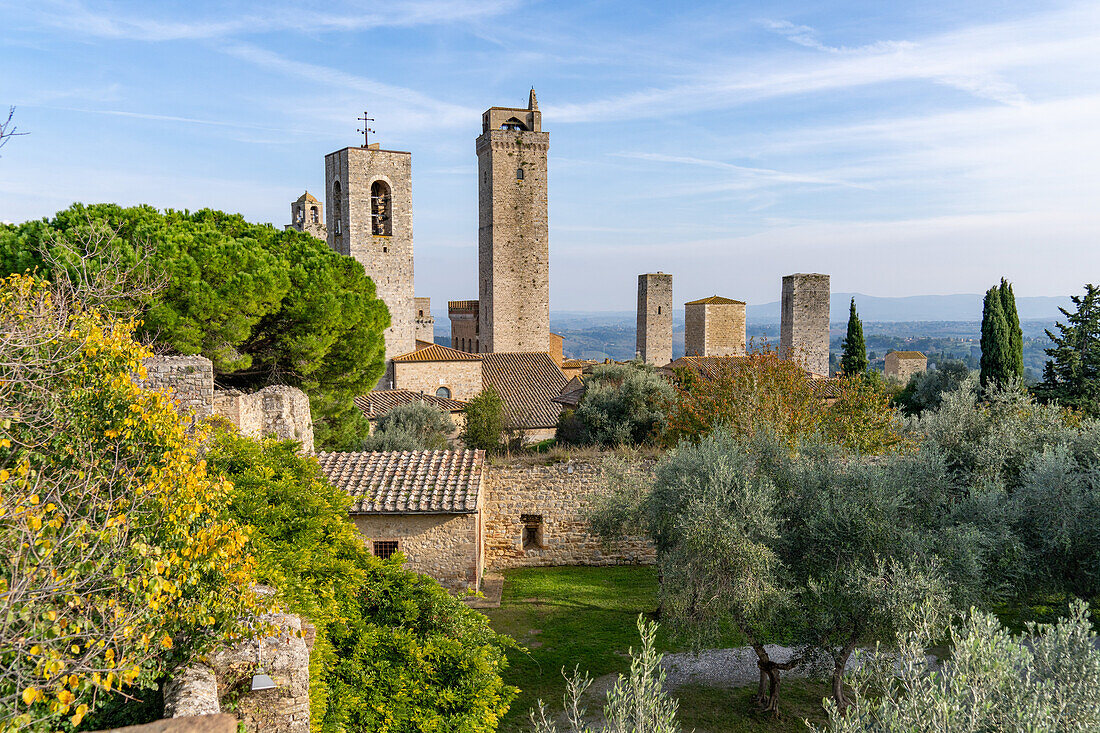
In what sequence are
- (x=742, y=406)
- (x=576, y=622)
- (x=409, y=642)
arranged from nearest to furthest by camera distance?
1. (x=409, y=642)
2. (x=576, y=622)
3. (x=742, y=406)

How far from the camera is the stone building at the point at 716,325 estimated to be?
4978 centimetres

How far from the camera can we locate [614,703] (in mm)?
5016

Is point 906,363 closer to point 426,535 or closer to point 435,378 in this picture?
point 435,378

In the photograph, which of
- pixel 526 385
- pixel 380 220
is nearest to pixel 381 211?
pixel 380 220

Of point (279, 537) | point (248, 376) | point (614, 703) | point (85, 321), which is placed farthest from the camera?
point (248, 376)

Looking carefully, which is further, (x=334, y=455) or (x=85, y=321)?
(x=334, y=455)

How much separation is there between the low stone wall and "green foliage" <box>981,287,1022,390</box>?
65.0 feet

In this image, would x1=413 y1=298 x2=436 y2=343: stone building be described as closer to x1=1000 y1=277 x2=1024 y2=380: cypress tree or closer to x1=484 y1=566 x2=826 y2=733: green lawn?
x1=1000 y1=277 x2=1024 y2=380: cypress tree

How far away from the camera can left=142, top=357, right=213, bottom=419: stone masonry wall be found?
32.1 ft

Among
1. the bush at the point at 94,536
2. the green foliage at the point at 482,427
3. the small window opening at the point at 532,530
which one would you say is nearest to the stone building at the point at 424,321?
the green foliage at the point at 482,427

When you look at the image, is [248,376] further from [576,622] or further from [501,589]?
[576,622]

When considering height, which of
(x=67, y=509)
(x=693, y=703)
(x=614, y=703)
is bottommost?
(x=693, y=703)

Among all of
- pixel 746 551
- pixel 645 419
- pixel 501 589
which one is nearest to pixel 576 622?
pixel 501 589

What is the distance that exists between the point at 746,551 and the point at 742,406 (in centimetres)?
949
